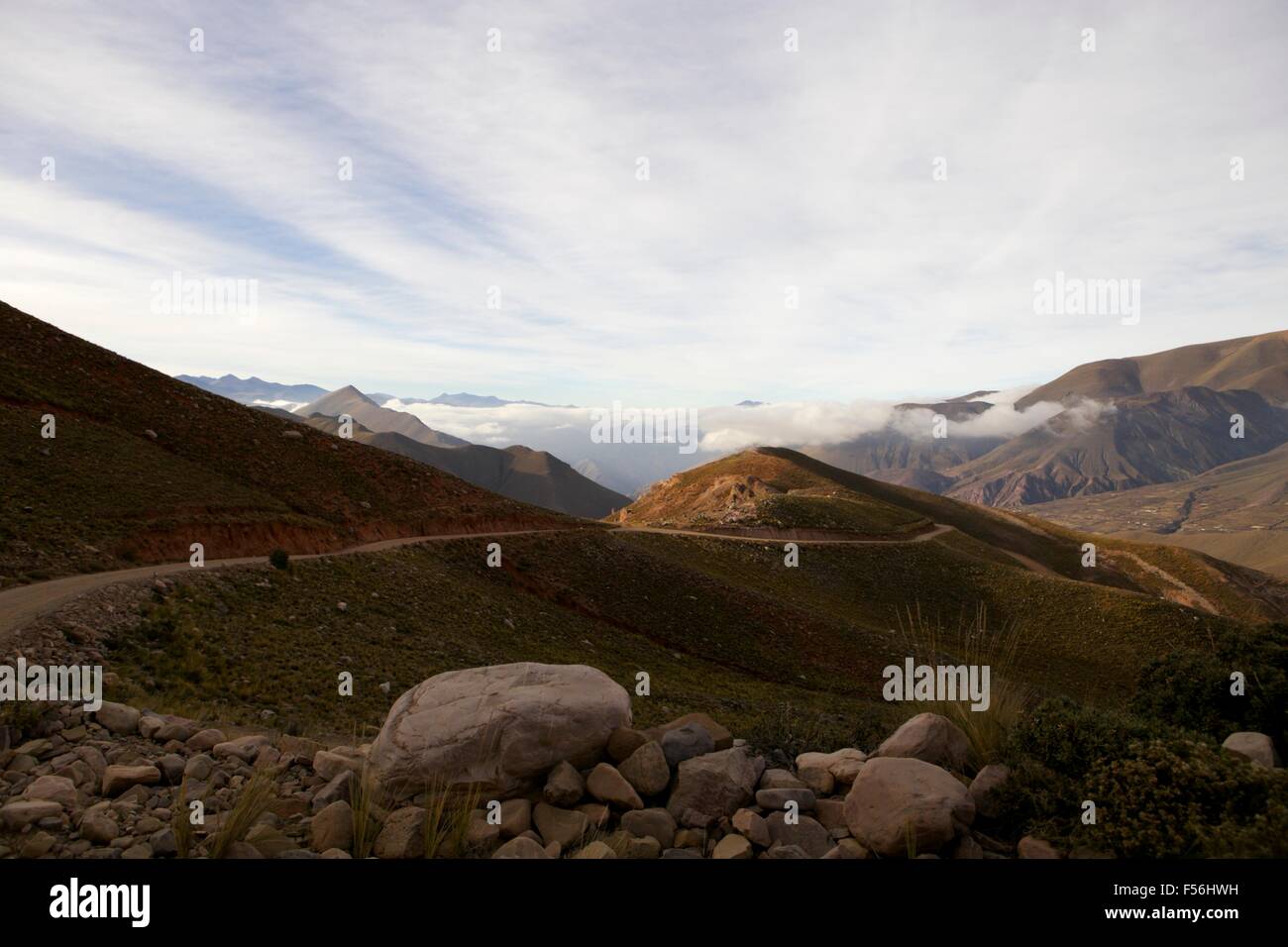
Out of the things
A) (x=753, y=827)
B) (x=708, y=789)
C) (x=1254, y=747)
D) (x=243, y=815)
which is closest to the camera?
(x=243, y=815)

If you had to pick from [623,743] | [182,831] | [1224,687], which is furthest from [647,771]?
[1224,687]

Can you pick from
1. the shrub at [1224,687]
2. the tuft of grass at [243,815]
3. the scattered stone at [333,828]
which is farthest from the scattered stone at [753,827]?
the shrub at [1224,687]

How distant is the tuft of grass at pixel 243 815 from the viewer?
6.73 m

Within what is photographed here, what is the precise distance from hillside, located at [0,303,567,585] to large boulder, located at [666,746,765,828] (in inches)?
941

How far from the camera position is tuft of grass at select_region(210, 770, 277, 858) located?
265 inches

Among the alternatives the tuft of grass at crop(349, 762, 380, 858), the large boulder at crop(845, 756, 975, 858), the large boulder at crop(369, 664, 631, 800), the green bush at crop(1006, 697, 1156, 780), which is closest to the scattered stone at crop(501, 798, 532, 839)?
the large boulder at crop(369, 664, 631, 800)

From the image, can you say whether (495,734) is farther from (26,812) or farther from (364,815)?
(26,812)

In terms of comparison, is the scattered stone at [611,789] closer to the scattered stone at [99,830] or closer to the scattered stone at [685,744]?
the scattered stone at [685,744]

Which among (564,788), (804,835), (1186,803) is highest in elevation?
(1186,803)

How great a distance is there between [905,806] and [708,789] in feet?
7.24

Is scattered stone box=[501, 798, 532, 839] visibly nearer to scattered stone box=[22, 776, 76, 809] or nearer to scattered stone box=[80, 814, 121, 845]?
scattered stone box=[80, 814, 121, 845]

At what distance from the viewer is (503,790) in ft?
27.0
